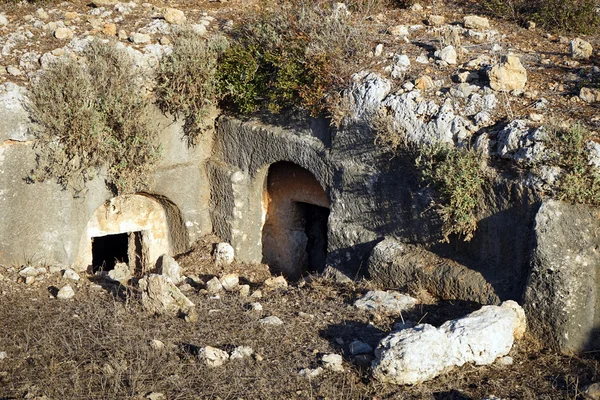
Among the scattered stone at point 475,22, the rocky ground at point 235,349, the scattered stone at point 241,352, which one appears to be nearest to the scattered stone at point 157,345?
the rocky ground at point 235,349

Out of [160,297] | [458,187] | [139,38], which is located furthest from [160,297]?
[139,38]

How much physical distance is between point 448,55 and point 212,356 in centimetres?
423

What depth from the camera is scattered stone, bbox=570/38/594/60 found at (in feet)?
28.7

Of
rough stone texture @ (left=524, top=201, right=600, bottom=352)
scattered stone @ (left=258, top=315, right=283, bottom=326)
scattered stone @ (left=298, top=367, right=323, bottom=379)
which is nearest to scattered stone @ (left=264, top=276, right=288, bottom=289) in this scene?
scattered stone @ (left=258, top=315, right=283, bottom=326)

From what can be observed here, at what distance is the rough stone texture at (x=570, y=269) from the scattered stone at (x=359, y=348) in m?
1.58

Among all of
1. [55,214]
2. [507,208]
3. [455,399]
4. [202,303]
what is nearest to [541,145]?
[507,208]

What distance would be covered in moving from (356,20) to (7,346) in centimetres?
555

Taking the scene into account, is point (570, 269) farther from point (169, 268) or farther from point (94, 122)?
point (94, 122)

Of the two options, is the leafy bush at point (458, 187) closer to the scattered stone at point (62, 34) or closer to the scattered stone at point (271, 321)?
the scattered stone at point (271, 321)

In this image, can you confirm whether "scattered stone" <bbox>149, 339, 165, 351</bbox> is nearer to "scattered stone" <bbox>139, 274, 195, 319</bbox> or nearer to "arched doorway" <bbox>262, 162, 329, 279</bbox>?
"scattered stone" <bbox>139, 274, 195, 319</bbox>

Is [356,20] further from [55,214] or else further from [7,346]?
[7,346]

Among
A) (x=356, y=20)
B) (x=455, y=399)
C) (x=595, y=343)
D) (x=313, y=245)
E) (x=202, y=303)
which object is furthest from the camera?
(x=313, y=245)

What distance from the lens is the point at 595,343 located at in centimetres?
678

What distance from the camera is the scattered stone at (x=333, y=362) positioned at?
21.3ft
